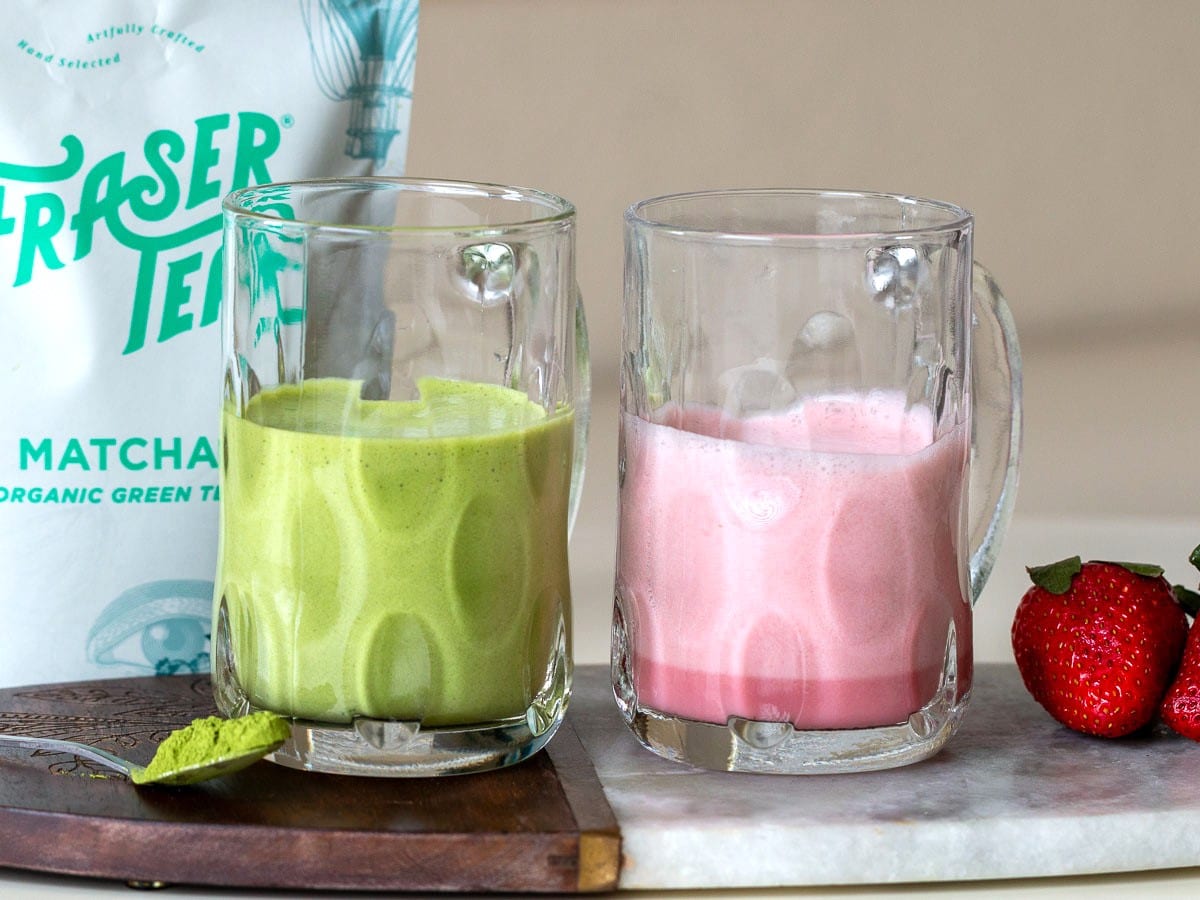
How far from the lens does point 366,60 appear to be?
3.56 feet

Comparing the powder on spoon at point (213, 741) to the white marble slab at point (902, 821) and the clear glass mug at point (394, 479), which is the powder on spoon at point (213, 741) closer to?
the clear glass mug at point (394, 479)

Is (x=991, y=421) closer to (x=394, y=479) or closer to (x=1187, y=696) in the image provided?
(x=1187, y=696)

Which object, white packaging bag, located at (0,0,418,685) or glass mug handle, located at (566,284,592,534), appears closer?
glass mug handle, located at (566,284,592,534)

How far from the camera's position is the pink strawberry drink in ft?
2.87

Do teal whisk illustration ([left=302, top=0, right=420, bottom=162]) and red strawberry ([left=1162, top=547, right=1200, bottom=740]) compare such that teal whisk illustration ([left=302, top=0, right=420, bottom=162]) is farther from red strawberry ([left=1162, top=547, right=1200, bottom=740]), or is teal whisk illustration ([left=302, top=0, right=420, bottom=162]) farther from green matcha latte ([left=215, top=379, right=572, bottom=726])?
red strawberry ([left=1162, top=547, right=1200, bottom=740])

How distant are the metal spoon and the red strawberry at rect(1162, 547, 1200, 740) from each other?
1.49ft

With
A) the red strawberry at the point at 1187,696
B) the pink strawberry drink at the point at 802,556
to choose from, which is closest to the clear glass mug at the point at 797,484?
the pink strawberry drink at the point at 802,556

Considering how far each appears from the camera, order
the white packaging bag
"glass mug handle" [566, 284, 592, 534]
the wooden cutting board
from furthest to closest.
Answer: the white packaging bag < "glass mug handle" [566, 284, 592, 534] < the wooden cutting board

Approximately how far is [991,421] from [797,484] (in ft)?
0.54

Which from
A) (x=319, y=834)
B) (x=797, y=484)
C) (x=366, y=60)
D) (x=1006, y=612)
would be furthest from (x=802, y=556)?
(x=1006, y=612)

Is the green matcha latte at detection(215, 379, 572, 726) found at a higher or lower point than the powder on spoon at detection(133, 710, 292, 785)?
higher

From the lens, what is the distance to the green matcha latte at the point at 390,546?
87 centimetres

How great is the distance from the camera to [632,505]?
36.8 inches

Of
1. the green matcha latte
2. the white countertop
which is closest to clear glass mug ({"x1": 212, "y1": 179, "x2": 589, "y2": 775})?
the green matcha latte
